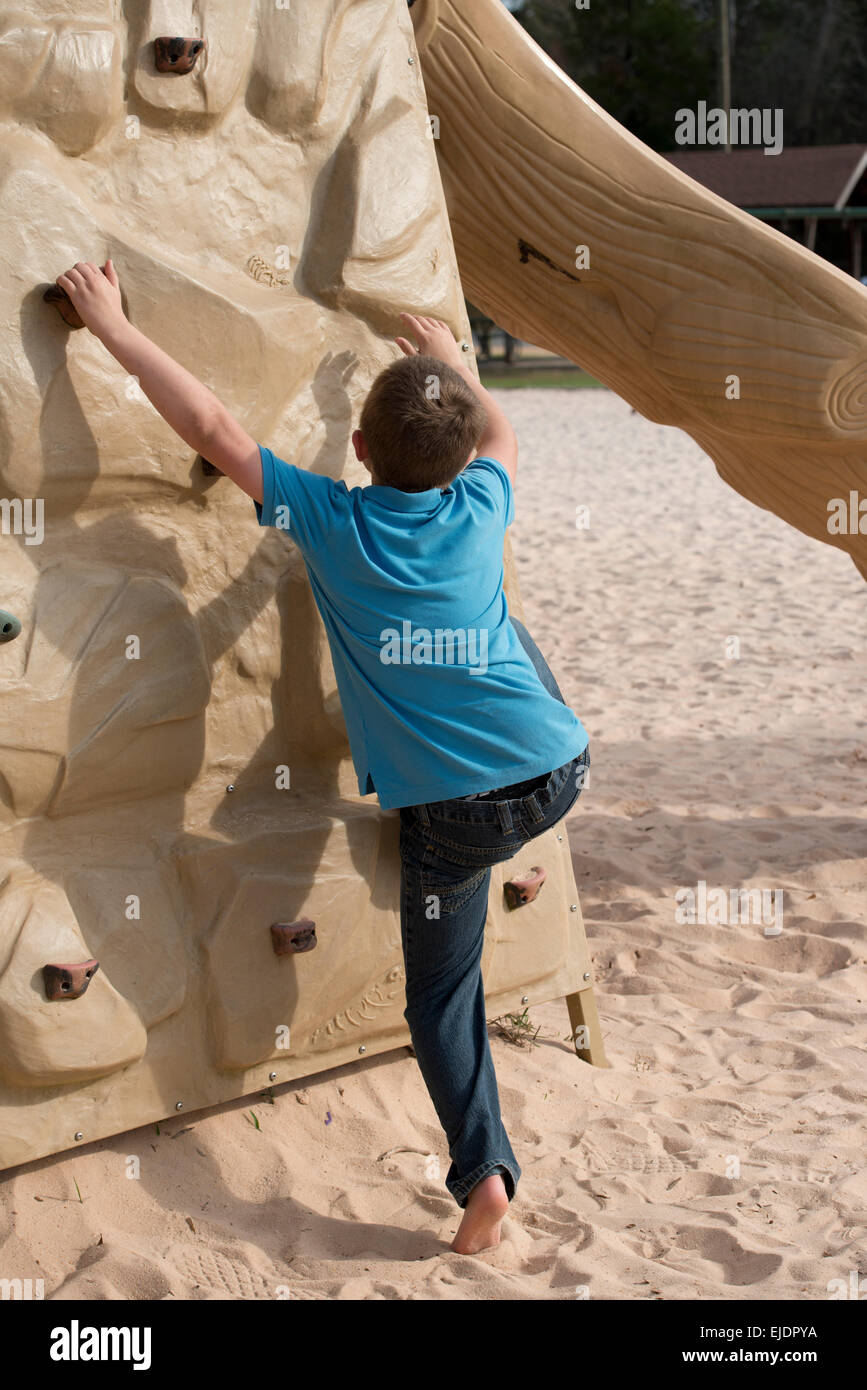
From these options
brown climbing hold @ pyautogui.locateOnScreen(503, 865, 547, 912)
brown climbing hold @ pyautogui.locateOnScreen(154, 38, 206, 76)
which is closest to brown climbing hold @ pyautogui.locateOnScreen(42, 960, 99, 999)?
brown climbing hold @ pyautogui.locateOnScreen(503, 865, 547, 912)

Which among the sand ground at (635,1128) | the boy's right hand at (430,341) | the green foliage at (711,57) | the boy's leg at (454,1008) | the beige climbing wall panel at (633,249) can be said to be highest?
the green foliage at (711,57)

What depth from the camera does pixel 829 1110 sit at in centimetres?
299

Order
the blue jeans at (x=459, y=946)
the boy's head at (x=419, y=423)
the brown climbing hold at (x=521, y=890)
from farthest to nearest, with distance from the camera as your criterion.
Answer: the brown climbing hold at (x=521, y=890) → the blue jeans at (x=459, y=946) → the boy's head at (x=419, y=423)

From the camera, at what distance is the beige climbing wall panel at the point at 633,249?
335cm

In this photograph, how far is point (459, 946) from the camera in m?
2.44

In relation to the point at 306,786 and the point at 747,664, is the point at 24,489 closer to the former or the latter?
the point at 306,786

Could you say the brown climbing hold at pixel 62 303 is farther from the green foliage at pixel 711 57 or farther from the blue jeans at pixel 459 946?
the green foliage at pixel 711 57

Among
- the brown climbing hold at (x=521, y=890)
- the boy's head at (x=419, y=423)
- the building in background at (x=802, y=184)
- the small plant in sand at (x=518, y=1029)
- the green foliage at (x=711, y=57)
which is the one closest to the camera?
the boy's head at (x=419, y=423)

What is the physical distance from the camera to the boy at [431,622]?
2.27m

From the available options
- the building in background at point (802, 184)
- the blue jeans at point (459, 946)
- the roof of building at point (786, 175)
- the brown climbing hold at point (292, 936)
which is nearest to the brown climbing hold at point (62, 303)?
the blue jeans at point (459, 946)

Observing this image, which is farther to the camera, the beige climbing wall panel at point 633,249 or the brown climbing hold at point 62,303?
the beige climbing wall panel at point 633,249

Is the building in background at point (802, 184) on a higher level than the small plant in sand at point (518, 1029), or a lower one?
higher

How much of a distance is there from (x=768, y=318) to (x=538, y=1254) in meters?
2.22

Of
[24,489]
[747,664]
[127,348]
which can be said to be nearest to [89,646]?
[24,489]
